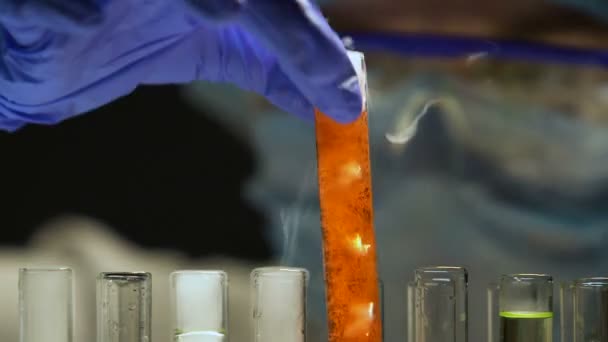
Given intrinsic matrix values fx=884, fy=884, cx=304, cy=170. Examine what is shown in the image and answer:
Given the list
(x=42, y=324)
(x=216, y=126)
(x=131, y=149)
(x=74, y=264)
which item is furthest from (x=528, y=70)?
(x=42, y=324)

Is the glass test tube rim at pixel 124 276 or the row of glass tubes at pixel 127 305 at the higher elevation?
the glass test tube rim at pixel 124 276

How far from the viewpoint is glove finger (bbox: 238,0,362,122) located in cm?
118

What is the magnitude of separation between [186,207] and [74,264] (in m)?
0.33

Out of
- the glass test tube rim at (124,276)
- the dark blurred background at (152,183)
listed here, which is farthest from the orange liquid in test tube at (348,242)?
the dark blurred background at (152,183)

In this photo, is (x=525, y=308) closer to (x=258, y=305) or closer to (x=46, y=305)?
(x=258, y=305)

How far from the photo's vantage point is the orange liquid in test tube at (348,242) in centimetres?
117

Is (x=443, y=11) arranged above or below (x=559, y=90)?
above

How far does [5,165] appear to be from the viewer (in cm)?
239

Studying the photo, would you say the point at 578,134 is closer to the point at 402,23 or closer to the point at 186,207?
the point at 402,23

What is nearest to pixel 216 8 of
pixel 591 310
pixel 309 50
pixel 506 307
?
pixel 309 50

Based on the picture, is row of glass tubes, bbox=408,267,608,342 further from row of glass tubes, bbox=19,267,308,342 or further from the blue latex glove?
the blue latex glove

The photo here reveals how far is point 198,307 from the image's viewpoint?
1.47 metres

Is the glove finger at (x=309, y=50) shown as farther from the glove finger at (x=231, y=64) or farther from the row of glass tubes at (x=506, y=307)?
the row of glass tubes at (x=506, y=307)

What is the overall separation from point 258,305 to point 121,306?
0.25 m
